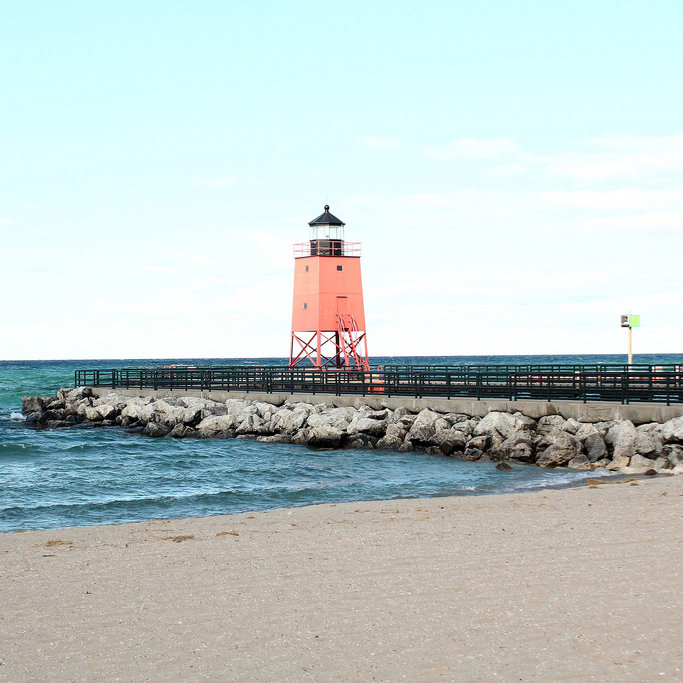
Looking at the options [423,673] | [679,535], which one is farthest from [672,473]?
[423,673]

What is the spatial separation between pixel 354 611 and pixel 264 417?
72.7 ft

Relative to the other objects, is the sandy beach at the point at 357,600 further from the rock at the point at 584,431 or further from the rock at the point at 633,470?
the rock at the point at 584,431

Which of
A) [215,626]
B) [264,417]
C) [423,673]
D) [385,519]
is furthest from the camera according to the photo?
[264,417]

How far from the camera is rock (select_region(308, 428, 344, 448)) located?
2547 cm

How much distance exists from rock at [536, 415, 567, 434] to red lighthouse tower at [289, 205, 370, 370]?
600 inches

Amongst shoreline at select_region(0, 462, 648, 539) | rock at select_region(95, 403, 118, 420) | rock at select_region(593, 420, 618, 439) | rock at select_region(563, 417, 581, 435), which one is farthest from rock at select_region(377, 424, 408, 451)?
rock at select_region(95, 403, 118, 420)

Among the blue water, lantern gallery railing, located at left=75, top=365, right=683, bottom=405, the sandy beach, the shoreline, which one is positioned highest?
lantern gallery railing, located at left=75, top=365, right=683, bottom=405

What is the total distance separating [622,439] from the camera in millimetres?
19984

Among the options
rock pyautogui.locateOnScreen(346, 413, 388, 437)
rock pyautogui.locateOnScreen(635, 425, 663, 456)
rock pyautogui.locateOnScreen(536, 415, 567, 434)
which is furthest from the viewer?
rock pyautogui.locateOnScreen(346, 413, 388, 437)

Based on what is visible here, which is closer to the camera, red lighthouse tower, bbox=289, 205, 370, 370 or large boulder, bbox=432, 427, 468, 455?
large boulder, bbox=432, 427, 468, 455

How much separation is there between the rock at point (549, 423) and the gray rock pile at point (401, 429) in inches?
1.1

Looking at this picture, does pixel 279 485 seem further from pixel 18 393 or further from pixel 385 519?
pixel 18 393

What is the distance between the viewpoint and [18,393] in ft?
205

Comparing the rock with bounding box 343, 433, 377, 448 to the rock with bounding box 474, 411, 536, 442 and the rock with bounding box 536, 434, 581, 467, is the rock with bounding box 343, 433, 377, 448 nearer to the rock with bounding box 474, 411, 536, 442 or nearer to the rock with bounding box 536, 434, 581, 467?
the rock with bounding box 474, 411, 536, 442
